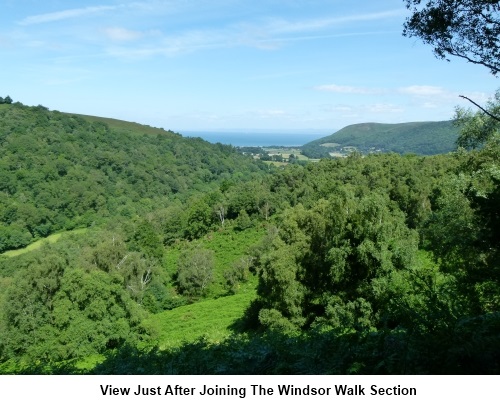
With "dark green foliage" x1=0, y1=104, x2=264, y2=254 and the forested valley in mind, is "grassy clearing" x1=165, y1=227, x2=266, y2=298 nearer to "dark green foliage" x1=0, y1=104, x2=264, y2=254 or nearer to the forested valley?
the forested valley

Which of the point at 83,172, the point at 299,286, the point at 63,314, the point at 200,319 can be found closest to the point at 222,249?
the point at 200,319

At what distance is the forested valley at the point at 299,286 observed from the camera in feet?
22.8

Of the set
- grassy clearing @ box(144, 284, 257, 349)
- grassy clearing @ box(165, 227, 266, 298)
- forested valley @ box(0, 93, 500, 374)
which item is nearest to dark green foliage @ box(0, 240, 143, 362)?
forested valley @ box(0, 93, 500, 374)

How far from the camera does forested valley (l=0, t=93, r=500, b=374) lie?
6961 mm

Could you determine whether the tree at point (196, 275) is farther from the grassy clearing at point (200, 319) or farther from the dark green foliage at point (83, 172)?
the dark green foliage at point (83, 172)

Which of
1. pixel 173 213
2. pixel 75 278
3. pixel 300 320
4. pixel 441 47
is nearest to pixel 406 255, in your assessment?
pixel 300 320

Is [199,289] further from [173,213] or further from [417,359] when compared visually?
[417,359]

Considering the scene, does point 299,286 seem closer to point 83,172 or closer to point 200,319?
point 200,319

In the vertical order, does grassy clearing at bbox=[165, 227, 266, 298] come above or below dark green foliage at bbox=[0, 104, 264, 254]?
below

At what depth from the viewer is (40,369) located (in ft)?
26.5

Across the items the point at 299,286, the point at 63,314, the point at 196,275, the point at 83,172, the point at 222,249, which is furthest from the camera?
the point at 83,172

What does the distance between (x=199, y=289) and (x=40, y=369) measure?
4503 cm

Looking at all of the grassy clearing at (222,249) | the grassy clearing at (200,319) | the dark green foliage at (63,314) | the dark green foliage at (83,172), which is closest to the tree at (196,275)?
the grassy clearing at (222,249)

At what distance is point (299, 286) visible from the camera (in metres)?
23.6
